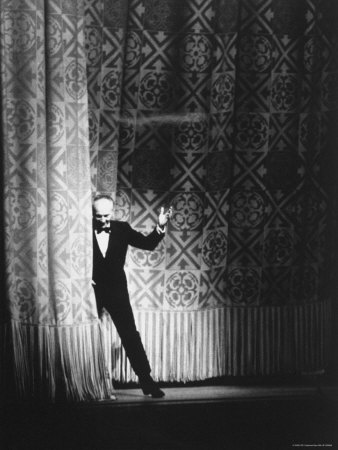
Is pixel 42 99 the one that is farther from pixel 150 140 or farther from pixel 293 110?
pixel 293 110

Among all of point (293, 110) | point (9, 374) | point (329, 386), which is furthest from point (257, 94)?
point (9, 374)

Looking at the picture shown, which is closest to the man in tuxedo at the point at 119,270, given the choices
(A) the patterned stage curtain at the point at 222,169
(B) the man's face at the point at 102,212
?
(B) the man's face at the point at 102,212

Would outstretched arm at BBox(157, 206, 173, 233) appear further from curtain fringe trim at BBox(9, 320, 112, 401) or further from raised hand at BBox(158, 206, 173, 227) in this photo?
curtain fringe trim at BBox(9, 320, 112, 401)

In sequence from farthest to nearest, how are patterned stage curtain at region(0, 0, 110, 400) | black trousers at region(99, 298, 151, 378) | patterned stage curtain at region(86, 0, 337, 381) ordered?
patterned stage curtain at region(86, 0, 337, 381) < black trousers at region(99, 298, 151, 378) < patterned stage curtain at region(0, 0, 110, 400)

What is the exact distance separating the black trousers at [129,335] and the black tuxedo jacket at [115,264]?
1 centimetres

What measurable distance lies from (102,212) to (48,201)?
8.9 inches

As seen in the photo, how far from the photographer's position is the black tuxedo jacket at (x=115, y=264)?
2.75 metres

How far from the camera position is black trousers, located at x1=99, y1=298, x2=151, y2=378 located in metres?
2.72

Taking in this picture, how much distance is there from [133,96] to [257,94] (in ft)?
1.71

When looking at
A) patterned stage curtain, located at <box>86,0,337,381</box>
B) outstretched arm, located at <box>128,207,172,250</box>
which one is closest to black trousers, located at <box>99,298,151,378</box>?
patterned stage curtain, located at <box>86,0,337,381</box>

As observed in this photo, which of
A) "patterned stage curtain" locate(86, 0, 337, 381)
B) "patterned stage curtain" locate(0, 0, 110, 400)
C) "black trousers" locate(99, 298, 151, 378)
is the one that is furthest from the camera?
"patterned stage curtain" locate(86, 0, 337, 381)

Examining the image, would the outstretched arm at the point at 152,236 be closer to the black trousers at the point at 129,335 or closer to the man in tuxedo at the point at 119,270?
the man in tuxedo at the point at 119,270

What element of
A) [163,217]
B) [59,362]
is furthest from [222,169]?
[59,362]

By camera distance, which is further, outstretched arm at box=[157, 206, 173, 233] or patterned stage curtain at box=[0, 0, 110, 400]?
outstretched arm at box=[157, 206, 173, 233]
